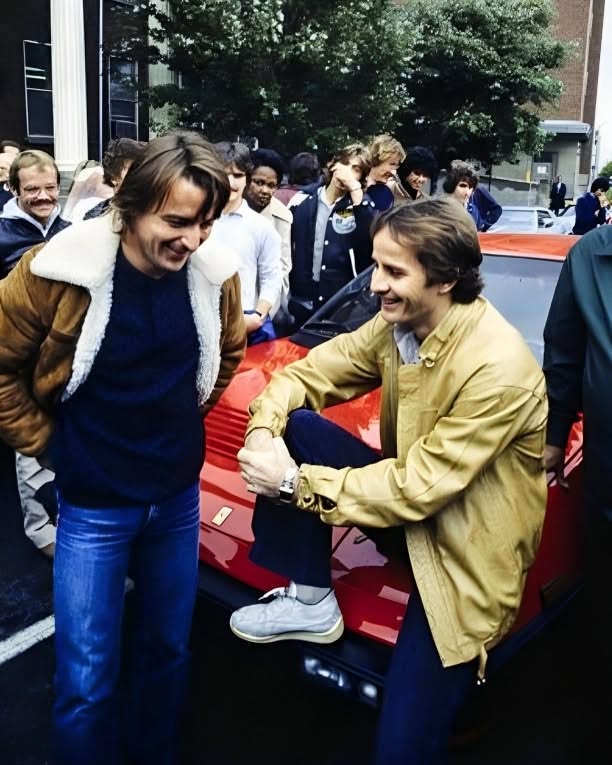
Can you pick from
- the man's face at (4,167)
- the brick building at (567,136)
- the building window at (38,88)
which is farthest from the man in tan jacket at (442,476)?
the brick building at (567,136)

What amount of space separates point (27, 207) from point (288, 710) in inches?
111

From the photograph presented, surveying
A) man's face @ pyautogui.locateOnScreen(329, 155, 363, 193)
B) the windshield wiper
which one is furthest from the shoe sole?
man's face @ pyautogui.locateOnScreen(329, 155, 363, 193)

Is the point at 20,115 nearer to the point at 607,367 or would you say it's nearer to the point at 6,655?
the point at 6,655

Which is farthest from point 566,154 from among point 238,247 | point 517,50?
point 238,247

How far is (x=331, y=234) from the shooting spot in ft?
17.6

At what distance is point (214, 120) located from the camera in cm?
1669

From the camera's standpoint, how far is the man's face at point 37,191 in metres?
4.22

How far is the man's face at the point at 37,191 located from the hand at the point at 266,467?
2.47m

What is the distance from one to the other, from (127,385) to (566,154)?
2089 inches

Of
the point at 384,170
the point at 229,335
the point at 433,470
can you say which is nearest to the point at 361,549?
the point at 433,470

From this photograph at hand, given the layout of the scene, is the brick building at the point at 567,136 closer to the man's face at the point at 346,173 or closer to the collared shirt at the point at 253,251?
the man's face at the point at 346,173

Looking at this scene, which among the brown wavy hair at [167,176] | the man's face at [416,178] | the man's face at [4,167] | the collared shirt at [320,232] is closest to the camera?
the brown wavy hair at [167,176]

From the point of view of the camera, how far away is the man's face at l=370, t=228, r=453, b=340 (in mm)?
2244

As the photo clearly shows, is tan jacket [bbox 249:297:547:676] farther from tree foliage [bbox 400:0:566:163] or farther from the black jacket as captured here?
tree foliage [bbox 400:0:566:163]
